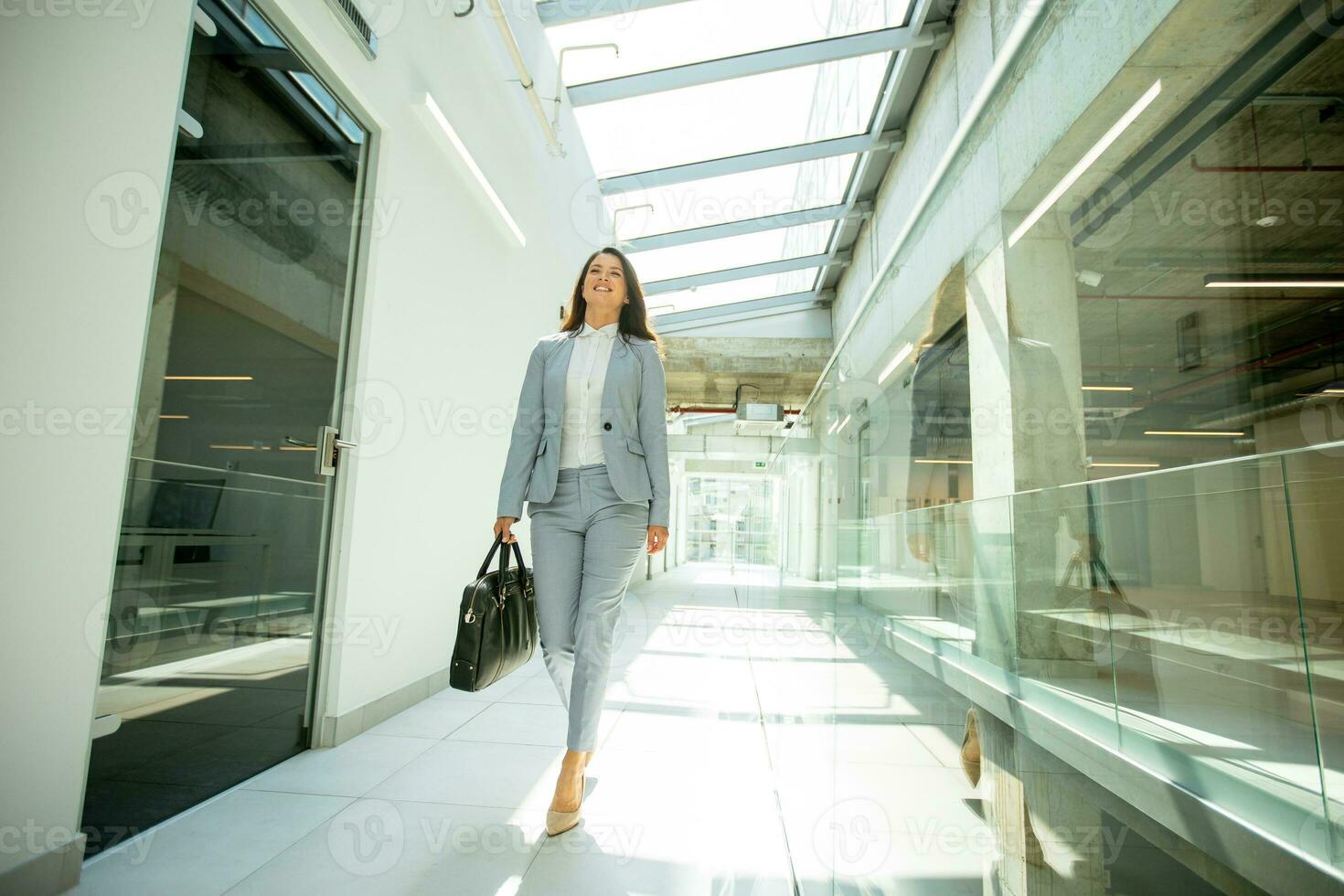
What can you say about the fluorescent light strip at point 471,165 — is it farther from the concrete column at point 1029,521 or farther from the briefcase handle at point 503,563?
the concrete column at point 1029,521

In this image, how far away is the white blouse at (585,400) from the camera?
6.74ft

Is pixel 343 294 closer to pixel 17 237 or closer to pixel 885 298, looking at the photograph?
pixel 17 237

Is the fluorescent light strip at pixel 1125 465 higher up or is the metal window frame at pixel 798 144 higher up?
the metal window frame at pixel 798 144

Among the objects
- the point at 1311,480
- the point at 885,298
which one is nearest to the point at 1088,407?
the point at 1311,480

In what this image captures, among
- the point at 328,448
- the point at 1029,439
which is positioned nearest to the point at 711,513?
the point at 328,448

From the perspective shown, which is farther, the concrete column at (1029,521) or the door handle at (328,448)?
the door handle at (328,448)

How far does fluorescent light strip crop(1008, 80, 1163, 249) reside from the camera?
63cm

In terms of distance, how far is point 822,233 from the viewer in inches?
304

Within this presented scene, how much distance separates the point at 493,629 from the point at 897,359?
1.32 meters

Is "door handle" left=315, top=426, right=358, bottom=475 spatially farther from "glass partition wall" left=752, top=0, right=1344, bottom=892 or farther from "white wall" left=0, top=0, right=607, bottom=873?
"glass partition wall" left=752, top=0, right=1344, bottom=892

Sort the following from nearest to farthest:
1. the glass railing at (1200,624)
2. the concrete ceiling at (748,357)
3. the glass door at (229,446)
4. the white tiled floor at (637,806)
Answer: the glass railing at (1200,624), the white tiled floor at (637,806), the glass door at (229,446), the concrete ceiling at (748,357)

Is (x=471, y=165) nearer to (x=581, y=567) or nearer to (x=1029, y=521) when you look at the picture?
(x=581, y=567)

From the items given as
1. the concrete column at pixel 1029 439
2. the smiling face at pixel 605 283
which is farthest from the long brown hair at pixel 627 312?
the concrete column at pixel 1029 439

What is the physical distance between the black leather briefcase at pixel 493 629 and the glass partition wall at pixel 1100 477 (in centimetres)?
96
